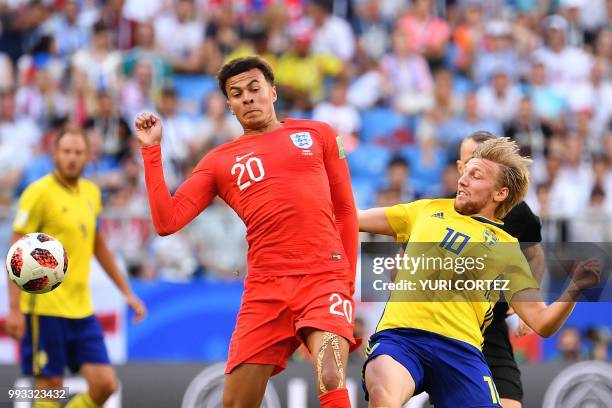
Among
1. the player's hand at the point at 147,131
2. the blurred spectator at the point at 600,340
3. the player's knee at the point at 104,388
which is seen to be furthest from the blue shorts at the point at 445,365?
the blurred spectator at the point at 600,340

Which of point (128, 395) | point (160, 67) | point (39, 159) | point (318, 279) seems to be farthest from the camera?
point (160, 67)

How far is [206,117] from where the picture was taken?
1443 centimetres

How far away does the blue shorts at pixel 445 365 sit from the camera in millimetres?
6352

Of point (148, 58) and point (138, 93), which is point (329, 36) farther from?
point (138, 93)

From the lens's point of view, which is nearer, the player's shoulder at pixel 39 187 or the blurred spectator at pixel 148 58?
the player's shoulder at pixel 39 187

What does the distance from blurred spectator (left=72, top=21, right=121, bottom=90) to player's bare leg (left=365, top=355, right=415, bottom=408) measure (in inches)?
360

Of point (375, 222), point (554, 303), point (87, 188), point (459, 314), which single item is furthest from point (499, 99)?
point (554, 303)

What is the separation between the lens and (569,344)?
11656 millimetres

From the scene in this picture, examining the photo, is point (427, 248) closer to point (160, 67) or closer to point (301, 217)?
point (301, 217)

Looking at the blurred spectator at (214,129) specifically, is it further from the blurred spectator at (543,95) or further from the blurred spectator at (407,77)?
the blurred spectator at (543,95)

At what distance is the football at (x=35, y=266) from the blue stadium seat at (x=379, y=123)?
7764mm

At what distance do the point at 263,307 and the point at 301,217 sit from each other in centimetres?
55

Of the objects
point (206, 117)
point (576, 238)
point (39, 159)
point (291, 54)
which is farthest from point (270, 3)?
point (576, 238)

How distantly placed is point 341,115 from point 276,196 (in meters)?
8.35
